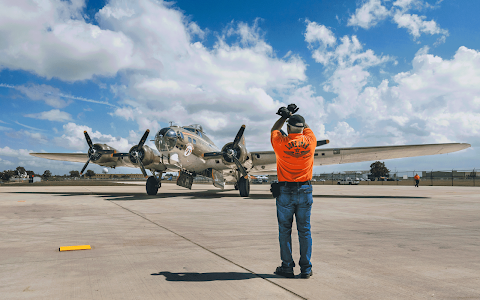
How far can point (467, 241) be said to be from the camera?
19.1ft

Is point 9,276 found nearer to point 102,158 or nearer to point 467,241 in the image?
point 467,241

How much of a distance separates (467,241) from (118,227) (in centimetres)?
802

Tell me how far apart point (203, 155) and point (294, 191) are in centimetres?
1636

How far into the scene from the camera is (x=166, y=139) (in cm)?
1759

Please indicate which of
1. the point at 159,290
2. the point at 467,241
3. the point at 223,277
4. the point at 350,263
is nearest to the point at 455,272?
the point at 350,263

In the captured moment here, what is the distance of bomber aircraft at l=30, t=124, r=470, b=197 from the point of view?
18266 millimetres

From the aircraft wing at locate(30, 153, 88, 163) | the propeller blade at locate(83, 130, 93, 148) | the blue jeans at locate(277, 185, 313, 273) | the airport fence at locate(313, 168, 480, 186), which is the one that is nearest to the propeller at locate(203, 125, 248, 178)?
the propeller blade at locate(83, 130, 93, 148)

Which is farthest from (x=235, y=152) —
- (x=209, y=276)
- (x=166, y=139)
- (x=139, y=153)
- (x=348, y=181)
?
(x=348, y=181)

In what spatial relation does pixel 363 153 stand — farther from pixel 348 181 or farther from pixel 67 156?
pixel 348 181

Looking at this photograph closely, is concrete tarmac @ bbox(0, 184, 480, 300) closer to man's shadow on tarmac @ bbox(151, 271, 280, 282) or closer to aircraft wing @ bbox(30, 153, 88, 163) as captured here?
man's shadow on tarmac @ bbox(151, 271, 280, 282)

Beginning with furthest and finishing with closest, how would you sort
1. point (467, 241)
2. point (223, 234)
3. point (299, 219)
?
point (223, 234) → point (467, 241) → point (299, 219)

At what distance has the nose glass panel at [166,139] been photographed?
17.6 metres

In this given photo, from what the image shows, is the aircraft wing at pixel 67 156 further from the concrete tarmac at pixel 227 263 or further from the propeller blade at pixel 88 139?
the concrete tarmac at pixel 227 263

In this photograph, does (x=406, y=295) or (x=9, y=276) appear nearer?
(x=406, y=295)
